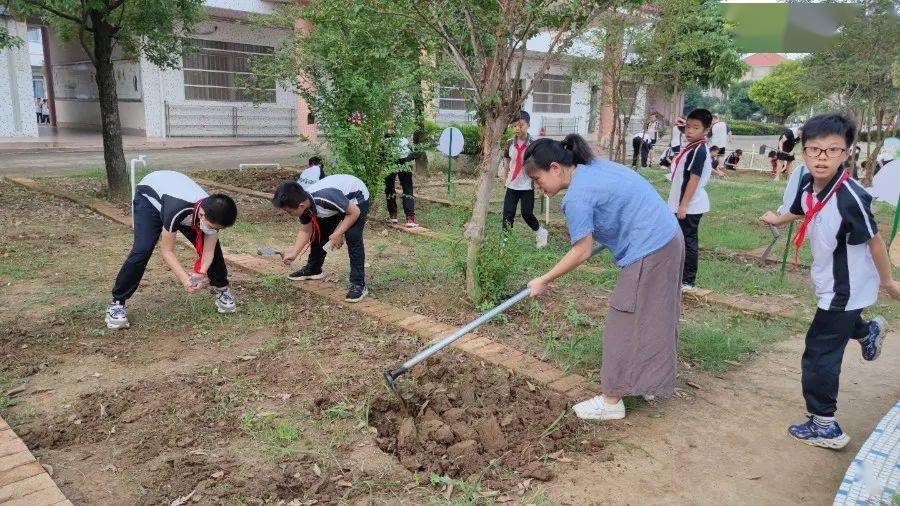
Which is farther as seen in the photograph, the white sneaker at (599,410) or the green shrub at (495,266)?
the green shrub at (495,266)

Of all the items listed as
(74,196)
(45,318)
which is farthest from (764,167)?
(45,318)

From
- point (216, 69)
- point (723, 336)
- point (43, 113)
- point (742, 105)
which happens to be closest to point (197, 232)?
point (723, 336)

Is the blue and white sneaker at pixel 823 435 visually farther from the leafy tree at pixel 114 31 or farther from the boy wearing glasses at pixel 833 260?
the leafy tree at pixel 114 31

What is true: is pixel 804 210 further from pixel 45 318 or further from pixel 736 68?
pixel 736 68

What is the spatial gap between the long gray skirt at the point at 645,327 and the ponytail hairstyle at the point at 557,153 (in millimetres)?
541

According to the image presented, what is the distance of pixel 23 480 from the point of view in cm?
256

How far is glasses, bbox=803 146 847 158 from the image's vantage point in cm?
282

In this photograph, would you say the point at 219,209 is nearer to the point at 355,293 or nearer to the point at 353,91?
the point at 355,293

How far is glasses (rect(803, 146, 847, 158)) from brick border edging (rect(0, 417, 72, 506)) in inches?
129

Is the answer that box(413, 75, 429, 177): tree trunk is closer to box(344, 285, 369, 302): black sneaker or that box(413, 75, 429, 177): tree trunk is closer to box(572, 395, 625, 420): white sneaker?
box(344, 285, 369, 302): black sneaker

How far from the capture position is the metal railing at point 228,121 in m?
20.1

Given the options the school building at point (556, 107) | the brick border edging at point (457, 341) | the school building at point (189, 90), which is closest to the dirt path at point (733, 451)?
the brick border edging at point (457, 341)

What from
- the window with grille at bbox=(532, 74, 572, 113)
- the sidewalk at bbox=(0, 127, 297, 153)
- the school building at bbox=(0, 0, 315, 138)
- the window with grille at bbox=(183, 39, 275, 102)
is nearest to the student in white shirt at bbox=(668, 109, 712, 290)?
the school building at bbox=(0, 0, 315, 138)

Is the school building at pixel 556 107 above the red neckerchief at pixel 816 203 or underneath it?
above
